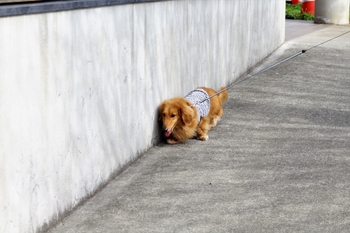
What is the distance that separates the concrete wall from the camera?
15.7 ft

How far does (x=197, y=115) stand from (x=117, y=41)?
5.94ft

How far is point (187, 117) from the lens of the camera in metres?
7.89

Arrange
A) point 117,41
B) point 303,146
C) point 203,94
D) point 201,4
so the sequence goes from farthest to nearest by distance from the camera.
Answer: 1. point 201,4
2. point 203,94
3. point 303,146
4. point 117,41

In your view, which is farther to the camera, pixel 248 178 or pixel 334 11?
pixel 334 11

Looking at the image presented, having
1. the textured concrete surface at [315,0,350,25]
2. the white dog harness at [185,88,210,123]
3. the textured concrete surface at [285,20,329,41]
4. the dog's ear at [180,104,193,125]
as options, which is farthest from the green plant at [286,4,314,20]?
the dog's ear at [180,104,193,125]

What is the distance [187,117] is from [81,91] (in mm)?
2218

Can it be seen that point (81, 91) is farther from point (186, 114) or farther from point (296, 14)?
point (296, 14)

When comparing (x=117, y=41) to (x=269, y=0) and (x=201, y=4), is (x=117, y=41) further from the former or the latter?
(x=269, y=0)

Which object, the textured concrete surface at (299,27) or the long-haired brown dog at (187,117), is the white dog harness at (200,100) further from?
the textured concrete surface at (299,27)

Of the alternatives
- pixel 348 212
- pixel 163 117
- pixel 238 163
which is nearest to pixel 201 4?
pixel 163 117

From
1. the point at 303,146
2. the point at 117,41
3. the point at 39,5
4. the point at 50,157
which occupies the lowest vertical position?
the point at 303,146

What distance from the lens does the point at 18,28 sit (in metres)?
4.79

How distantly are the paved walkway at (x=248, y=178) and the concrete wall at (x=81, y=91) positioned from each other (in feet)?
0.93

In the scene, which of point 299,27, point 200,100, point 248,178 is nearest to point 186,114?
point 200,100
